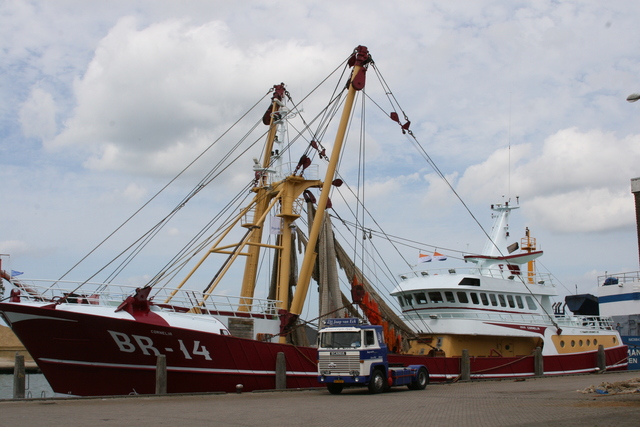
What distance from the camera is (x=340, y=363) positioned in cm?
1917

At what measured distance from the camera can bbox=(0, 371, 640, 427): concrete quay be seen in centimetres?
1217

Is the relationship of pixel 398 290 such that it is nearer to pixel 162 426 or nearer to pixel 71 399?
pixel 71 399

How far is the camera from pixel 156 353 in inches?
753

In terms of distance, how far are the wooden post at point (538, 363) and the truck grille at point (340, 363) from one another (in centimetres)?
1359

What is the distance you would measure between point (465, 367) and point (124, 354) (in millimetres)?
14293


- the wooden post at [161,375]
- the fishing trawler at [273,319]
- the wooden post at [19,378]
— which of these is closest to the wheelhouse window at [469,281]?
the fishing trawler at [273,319]

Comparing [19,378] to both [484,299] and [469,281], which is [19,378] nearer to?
A: [469,281]

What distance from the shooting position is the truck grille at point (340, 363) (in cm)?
1900

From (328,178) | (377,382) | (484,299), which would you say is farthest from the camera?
(484,299)

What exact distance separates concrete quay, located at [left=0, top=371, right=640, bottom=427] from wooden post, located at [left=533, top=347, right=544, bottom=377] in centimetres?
934

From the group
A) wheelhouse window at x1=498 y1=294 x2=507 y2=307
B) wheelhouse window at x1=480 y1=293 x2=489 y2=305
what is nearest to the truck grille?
wheelhouse window at x1=480 y1=293 x2=489 y2=305

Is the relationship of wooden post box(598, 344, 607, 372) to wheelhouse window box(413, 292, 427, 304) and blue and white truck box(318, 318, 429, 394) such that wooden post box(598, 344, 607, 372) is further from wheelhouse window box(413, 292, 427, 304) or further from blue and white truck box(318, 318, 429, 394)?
blue and white truck box(318, 318, 429, 394)

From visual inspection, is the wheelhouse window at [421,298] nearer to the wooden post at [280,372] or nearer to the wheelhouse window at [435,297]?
the wheelhouse window at [435,297]

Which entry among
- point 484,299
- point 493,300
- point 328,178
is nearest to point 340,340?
point 328,178
